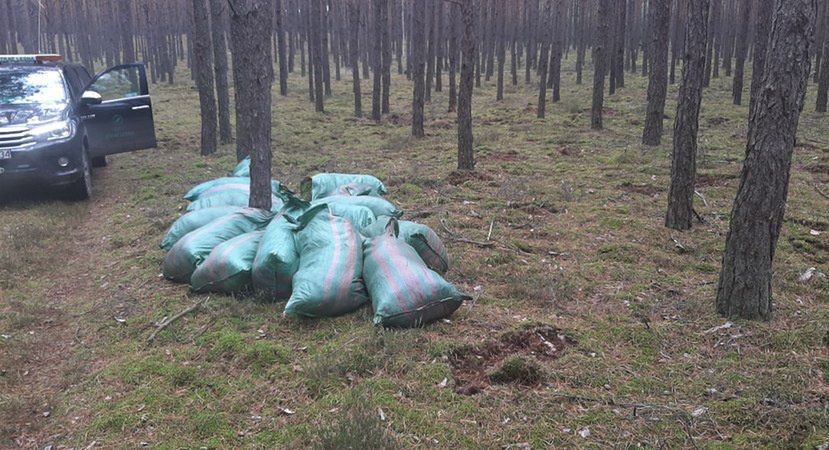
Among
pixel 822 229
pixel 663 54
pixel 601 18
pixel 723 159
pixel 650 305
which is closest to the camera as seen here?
pixel 650 305

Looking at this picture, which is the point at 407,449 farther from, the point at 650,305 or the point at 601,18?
the point at 601,18

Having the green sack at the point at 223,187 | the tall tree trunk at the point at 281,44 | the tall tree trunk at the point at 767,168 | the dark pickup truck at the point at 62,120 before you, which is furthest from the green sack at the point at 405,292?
the tall tree trunk at the point at 281,44

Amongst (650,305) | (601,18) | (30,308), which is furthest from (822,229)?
(601,18)

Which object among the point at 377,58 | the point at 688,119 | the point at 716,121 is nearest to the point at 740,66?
the point at 716,121

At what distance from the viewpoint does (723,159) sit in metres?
10.0

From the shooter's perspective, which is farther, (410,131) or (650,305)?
(410,131)

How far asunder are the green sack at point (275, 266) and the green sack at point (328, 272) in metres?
0.09

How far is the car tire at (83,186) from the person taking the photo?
27.4 ft

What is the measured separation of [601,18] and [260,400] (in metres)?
13.6

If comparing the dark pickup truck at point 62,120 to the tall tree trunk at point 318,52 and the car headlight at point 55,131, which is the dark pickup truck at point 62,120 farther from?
the tall tree trunk at point 318,52

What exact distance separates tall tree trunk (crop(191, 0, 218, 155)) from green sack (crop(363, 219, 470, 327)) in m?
8.65

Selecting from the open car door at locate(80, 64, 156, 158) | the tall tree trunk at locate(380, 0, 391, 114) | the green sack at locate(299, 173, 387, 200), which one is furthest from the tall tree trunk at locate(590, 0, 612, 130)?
the open car door at locate(80, 64, 156, 158)

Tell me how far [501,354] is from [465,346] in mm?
247

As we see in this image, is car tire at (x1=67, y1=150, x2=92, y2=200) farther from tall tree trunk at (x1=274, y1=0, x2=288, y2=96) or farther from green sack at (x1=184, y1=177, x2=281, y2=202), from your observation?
tall tree trunk at (x1=274, y1=0, x2=288, y2=96)
